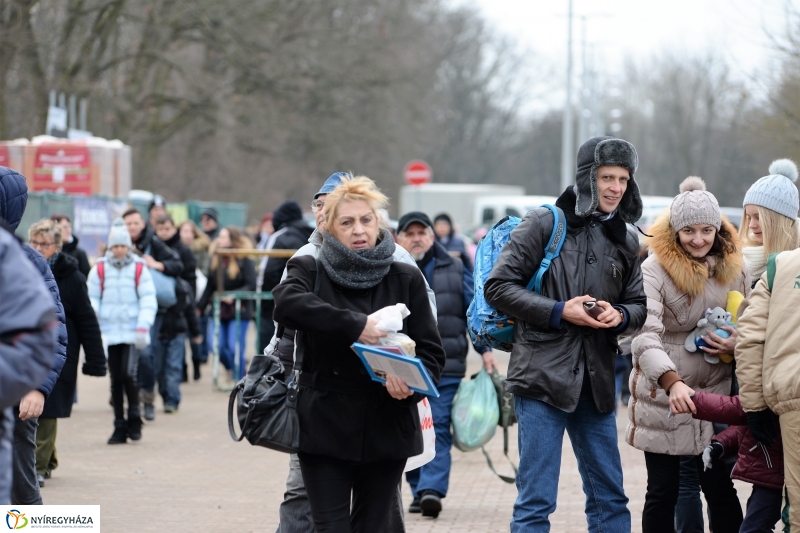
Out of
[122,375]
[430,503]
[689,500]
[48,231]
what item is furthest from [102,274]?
[689,500]

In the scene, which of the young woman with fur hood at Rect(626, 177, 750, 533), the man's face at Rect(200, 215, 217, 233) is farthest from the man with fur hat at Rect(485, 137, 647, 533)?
the man's face at Rect(200, 215, 217, 233)

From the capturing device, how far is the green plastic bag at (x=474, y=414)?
7801mm

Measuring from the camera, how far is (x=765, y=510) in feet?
16.4

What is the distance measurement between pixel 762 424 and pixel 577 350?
0.79 meters

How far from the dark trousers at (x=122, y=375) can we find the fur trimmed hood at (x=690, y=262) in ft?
19.4

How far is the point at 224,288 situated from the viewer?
14.5 m

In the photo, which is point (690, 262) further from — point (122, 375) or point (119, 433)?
point (119, 433)

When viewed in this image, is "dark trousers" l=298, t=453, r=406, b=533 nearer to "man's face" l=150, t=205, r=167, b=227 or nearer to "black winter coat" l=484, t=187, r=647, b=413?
"black winter coat" l=484, t=187, r=647, b=413

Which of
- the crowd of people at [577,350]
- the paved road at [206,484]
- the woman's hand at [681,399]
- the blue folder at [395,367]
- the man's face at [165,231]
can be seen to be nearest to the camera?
the blue folder at [395,367]

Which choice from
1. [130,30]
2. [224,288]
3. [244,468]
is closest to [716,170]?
[130,30]

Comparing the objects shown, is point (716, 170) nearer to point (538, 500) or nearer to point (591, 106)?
point (591, 106)

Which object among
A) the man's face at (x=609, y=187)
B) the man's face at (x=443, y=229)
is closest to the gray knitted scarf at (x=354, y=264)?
the man's face at (x=609, y=187)

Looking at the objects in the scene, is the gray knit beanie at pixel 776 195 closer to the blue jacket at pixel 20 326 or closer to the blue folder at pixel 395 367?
the blue folder at pixel 395 367

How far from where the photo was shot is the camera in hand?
4867 millimetres
